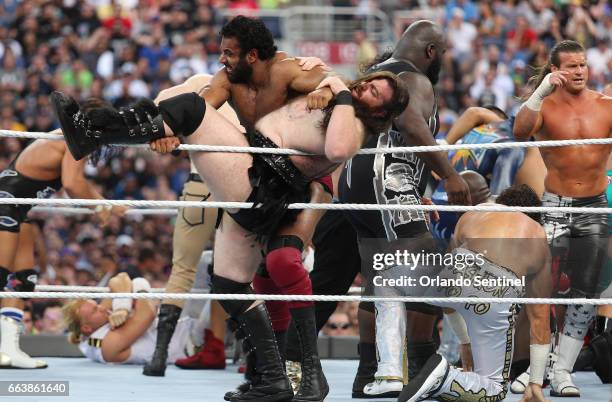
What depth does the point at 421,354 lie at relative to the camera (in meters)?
4.51

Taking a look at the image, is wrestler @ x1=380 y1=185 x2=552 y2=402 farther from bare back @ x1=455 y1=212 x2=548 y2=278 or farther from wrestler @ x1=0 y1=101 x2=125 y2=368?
wrestler @ x1=0 y1=101 x2=125 y2=368

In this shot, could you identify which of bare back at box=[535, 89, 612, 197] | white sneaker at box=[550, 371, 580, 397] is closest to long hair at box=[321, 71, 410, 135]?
bare back at box=[535, 89, 612, 197]

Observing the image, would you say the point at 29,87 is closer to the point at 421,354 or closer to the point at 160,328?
the point at 160,328

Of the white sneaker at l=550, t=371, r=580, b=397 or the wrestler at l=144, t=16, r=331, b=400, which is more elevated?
the wrestler at l=144, t=16, r=331, b=400

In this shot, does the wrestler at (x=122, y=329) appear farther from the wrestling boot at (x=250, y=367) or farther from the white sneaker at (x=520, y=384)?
the white sneaker at (x=520, y=384)

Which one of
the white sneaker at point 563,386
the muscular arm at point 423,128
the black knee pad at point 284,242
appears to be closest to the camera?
the black knee pad at point 284,242

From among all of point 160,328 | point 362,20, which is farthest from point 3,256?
point 362,20

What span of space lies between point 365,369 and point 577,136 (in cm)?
138

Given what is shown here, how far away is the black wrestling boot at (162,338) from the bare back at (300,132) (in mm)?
1505

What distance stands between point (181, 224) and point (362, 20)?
9.12 metres

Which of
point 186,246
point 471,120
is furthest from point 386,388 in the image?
point 471,120

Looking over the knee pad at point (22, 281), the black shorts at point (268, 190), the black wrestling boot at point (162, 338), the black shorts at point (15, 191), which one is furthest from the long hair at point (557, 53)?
the knee pad at point (22, 281)

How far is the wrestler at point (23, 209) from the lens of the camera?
16.9 ft

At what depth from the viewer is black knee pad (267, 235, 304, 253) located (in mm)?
3986
